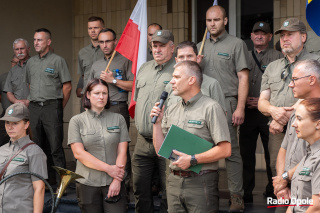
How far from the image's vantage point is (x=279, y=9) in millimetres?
8758

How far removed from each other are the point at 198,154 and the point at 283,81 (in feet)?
4.54

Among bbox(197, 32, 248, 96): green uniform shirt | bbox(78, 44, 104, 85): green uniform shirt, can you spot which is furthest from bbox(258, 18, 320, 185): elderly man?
bbox(78, 44, 104, 85): green uniform shirt

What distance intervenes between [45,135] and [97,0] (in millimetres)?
3386

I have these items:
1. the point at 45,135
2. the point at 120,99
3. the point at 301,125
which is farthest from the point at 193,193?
the point at 45,135

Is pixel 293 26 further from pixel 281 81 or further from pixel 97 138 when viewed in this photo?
pixel 97 138

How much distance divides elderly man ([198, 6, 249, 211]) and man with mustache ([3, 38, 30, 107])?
120 inches

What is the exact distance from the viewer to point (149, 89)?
20.2 feet

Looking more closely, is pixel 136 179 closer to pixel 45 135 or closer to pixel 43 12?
pixel 45 135

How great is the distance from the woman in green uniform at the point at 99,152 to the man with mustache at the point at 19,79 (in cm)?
267

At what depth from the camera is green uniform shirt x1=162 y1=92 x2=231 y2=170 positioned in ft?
16.0

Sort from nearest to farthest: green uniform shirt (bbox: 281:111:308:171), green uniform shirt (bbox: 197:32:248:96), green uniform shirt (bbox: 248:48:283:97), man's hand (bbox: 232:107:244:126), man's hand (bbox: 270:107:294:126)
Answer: green uniform shirt (bbox: 281:111:308:171)
man's hand (bbox: 270:107:294:126)
man's hand (bbox: 232:107:244:126)
green uniform shirt (bbox: 197:32:248:96)
green uniform shirt (bbox: 248:48:283:97)

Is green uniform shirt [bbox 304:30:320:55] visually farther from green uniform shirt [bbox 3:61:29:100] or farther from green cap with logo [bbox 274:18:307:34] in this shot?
green uniform shirt [bbox 3:61:29:100]

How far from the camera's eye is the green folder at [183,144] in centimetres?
475

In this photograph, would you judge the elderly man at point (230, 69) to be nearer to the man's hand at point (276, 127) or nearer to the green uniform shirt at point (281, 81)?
the green uniform shirt at point (281, 81)
